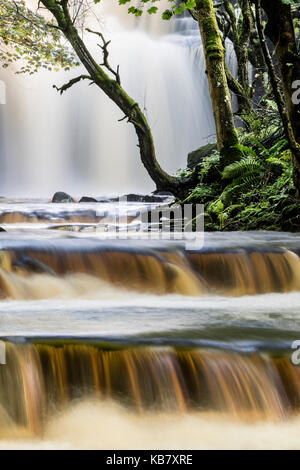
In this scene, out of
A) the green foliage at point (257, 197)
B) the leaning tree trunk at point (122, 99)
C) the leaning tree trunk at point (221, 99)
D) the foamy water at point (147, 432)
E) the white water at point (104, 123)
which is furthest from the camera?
the white water at point (104, 123)

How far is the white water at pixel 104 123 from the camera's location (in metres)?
20.8

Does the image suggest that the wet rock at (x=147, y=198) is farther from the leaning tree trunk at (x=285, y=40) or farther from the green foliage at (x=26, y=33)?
the leaning tree trunk at (x=285, y=40)

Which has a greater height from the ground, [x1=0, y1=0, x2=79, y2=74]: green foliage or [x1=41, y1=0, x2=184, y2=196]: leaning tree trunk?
[x1=0, y1=0, x2=79, y2=74]: green foliage

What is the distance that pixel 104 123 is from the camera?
22.1 meters

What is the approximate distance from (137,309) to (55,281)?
3.22 ft

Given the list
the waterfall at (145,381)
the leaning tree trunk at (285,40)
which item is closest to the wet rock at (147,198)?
the leaning tree trunk at (285,40)

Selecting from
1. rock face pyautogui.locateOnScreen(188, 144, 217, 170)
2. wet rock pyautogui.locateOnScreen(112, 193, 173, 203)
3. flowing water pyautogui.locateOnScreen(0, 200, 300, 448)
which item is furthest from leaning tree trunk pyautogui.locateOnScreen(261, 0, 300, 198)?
wet rock pyautogui.locateOnScreen(112, 193, 173, 203)

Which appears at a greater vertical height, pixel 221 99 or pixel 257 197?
pixel 221 99

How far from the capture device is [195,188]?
8.88 m

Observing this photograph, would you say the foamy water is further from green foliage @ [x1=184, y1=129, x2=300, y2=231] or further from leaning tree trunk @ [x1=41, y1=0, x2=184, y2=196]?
leaning tree trunk @ [x1=41, y1=0, x2=184, y2=196]

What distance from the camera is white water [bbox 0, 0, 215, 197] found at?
2075 centimetres

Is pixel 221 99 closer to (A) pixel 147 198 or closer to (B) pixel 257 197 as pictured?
(B) pixel 257 197

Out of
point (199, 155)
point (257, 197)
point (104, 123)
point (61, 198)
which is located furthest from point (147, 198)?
point (104, 123)
